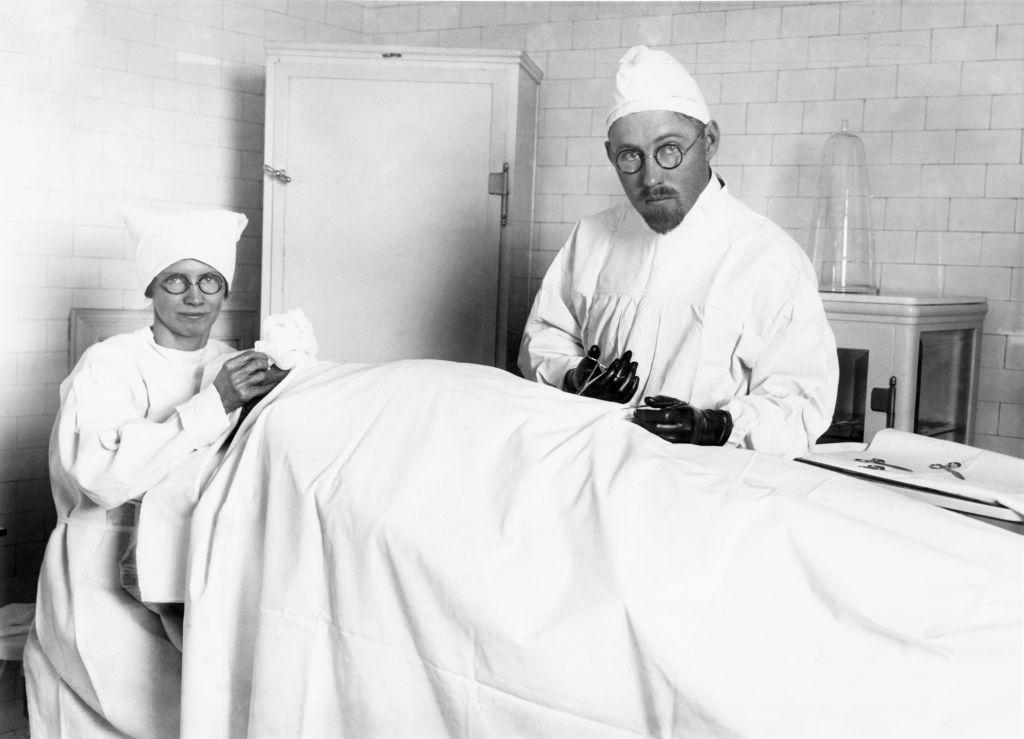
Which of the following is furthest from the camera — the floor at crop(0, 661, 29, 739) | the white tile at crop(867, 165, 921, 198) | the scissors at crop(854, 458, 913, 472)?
the white tile at crop(867, 165, 921, 198)

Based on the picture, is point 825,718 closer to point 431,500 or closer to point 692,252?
point 431,500

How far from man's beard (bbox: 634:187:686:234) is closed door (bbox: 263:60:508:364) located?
1.49m

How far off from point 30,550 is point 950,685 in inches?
133

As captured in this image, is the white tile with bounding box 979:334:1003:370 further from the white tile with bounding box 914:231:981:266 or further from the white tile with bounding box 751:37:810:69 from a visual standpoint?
the white tile with bounding box 751:37:810:69

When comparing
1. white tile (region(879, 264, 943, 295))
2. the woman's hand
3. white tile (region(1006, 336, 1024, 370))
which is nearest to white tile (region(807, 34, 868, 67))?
white tile (region(879, 264, 943, 295))

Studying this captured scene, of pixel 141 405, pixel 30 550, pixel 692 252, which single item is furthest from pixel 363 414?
pixel 30 550

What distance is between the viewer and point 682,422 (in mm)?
2141

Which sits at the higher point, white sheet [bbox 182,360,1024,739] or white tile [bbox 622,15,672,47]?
white tile [bbox 622,15,672,47]

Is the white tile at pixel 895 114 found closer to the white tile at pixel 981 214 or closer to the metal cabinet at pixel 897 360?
the white tile at pixel 981 214

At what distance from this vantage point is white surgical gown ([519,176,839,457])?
243 centimetres

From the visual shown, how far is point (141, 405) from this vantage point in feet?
8.68

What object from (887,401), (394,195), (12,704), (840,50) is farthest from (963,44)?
(12,704)

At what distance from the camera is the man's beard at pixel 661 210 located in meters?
2.57

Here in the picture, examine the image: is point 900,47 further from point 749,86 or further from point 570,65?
point 570,65
